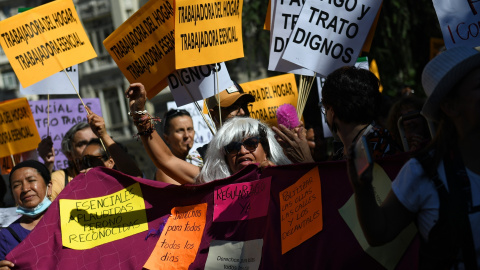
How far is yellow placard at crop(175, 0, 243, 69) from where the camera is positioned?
16.5 ft

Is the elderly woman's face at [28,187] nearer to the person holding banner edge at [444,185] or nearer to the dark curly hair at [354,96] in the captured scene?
the dark curly hair at [354,96]

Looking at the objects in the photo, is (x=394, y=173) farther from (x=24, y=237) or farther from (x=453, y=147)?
(x=24, y=237)

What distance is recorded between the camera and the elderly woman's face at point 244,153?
4.16m

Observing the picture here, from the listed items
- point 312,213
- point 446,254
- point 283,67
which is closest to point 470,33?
point 283,67

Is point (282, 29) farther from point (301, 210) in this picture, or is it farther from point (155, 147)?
point (301, 210)

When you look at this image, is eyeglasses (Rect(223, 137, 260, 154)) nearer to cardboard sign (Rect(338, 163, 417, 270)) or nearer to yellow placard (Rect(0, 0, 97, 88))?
cardboard sign (Rect(338, 163, 417, 270))

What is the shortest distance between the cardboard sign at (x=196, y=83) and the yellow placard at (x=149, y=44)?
0.11 m

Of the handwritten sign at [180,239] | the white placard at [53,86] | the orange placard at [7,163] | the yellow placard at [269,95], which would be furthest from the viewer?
the orange placard at [7,163]

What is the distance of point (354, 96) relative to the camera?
134 inches

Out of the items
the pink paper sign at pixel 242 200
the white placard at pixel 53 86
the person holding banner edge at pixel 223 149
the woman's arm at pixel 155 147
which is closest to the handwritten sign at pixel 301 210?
the pink paper sign at pixel 242 200

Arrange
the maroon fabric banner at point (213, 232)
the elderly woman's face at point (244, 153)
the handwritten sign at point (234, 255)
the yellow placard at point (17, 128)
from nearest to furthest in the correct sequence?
the maroon fabric banner at point (213, 232) < the handwritten sign at point (234, 255) < the elderly woman's face at point (244, 153) < the yellow placard at point (17, 128)

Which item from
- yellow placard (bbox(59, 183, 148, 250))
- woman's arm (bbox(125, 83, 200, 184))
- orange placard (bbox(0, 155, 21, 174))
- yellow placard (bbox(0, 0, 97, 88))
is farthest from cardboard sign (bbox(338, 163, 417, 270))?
orange placard (bbox(0, 155, 21, 174))

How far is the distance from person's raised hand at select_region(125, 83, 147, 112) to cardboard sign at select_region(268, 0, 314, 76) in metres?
1.20

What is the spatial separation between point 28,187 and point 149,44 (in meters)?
1.32
